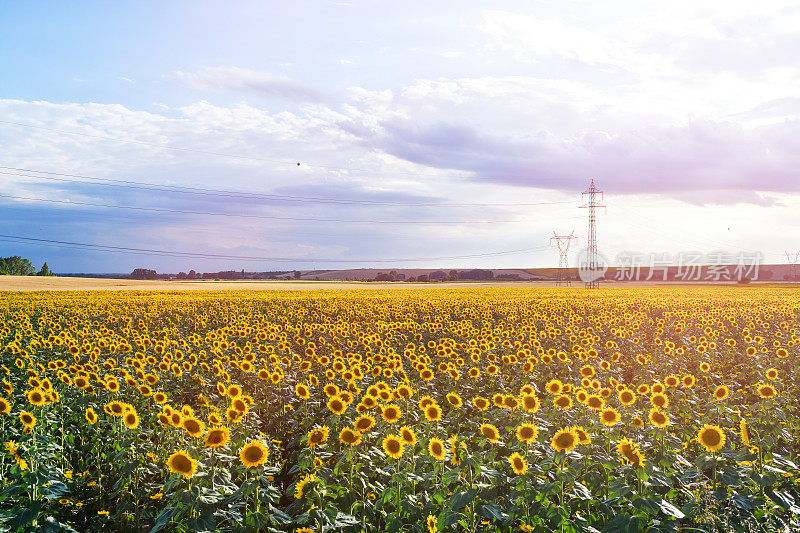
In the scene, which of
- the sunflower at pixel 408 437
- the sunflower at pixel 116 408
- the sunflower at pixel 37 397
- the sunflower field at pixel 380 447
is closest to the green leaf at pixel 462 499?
the sunflower field at pixel 380 447

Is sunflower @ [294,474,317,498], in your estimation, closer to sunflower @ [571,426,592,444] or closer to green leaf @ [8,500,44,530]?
green leaf @ [8,500,44,530]

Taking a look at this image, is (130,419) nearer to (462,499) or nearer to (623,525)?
(462,499)

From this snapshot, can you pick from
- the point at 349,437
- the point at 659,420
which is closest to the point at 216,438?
the point at 349,437

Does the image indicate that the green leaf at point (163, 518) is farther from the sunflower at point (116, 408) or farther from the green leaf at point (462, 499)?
the sunflower at point (116, 408)

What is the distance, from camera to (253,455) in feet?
17.4

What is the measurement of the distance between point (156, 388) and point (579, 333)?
1289 centimetres

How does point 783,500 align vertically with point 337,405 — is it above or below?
below

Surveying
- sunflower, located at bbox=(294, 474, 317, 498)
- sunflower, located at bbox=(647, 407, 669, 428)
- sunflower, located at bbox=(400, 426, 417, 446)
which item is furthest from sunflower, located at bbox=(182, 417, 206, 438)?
sunflower, located at bbox=(647, 407, 669, 428)

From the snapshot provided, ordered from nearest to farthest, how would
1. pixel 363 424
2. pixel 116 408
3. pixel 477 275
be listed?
pixel 363 424 < pixel 116 408 < pixel 477 275

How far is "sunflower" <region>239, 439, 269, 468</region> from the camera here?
17.1 feet

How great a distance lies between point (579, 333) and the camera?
1722cm

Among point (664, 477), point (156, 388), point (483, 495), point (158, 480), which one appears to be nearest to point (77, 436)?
point (156, 388)

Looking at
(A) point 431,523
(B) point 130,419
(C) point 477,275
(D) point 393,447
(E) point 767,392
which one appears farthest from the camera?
(C) point 477,275

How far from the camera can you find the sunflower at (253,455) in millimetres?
5215
